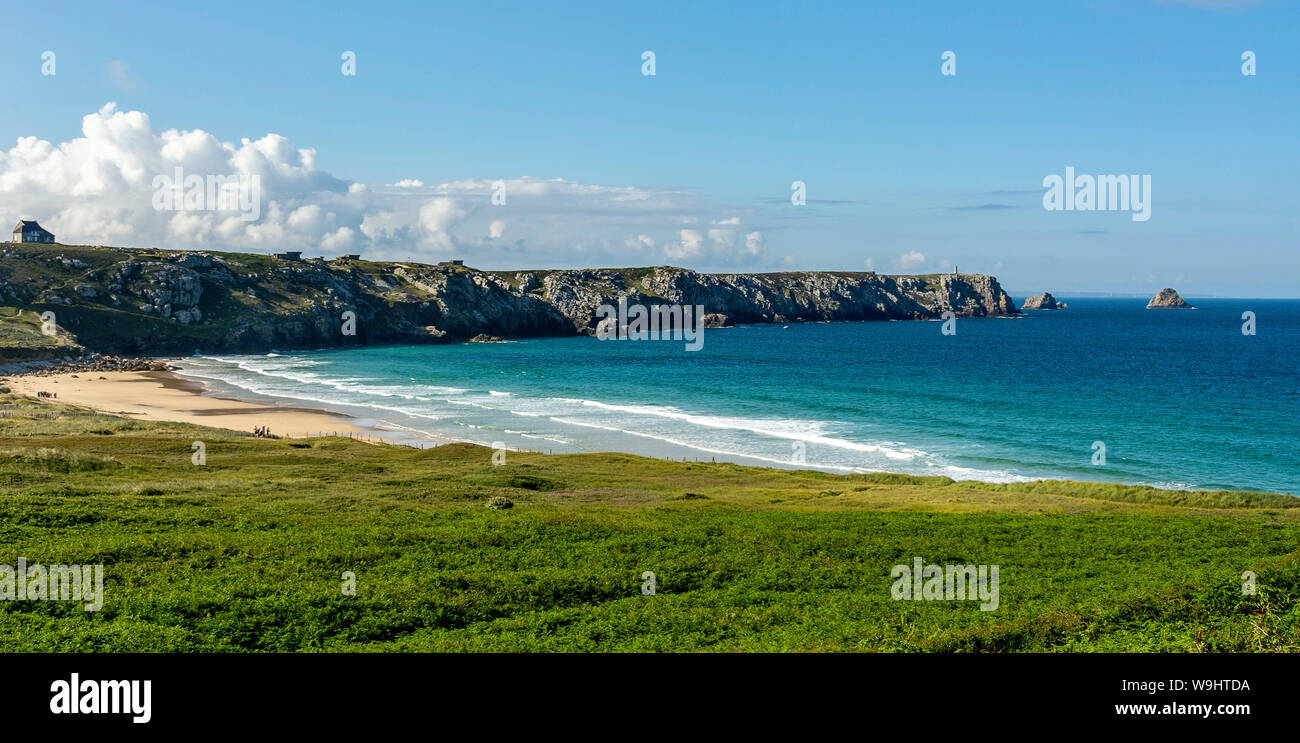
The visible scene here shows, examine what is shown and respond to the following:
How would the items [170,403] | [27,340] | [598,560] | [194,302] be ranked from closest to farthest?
[598,560], [170,403], [27,340], [194,302]

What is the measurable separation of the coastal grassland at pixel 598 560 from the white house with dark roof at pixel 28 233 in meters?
179

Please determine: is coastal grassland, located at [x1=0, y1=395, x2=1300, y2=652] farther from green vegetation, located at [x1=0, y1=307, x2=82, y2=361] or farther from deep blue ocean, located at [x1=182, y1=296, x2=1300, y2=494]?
green vegetation, located at [x1=0, y1=307, x2=82, y2=361]

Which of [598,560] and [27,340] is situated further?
[27,340]

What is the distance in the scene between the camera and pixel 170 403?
91875 millimetres

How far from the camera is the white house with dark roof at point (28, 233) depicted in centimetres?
18688

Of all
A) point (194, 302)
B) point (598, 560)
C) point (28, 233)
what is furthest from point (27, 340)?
point (598, 560)

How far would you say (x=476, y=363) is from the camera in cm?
14738

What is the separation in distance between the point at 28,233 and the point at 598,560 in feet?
719

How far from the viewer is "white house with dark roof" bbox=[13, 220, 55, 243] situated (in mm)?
186875

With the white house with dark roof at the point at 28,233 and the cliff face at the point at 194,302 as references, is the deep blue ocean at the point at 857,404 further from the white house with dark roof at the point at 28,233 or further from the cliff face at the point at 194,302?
the white house with dark roof at the point at 28,233

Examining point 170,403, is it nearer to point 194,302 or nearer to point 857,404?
point 857,404

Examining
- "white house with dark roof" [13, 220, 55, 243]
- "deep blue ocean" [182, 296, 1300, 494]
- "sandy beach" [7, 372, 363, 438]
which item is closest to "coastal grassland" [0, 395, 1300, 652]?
"deep blue ocean" [182, 296, 1300, 494]

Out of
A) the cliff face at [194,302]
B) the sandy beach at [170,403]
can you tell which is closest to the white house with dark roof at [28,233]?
the cliff face at [194,302]
